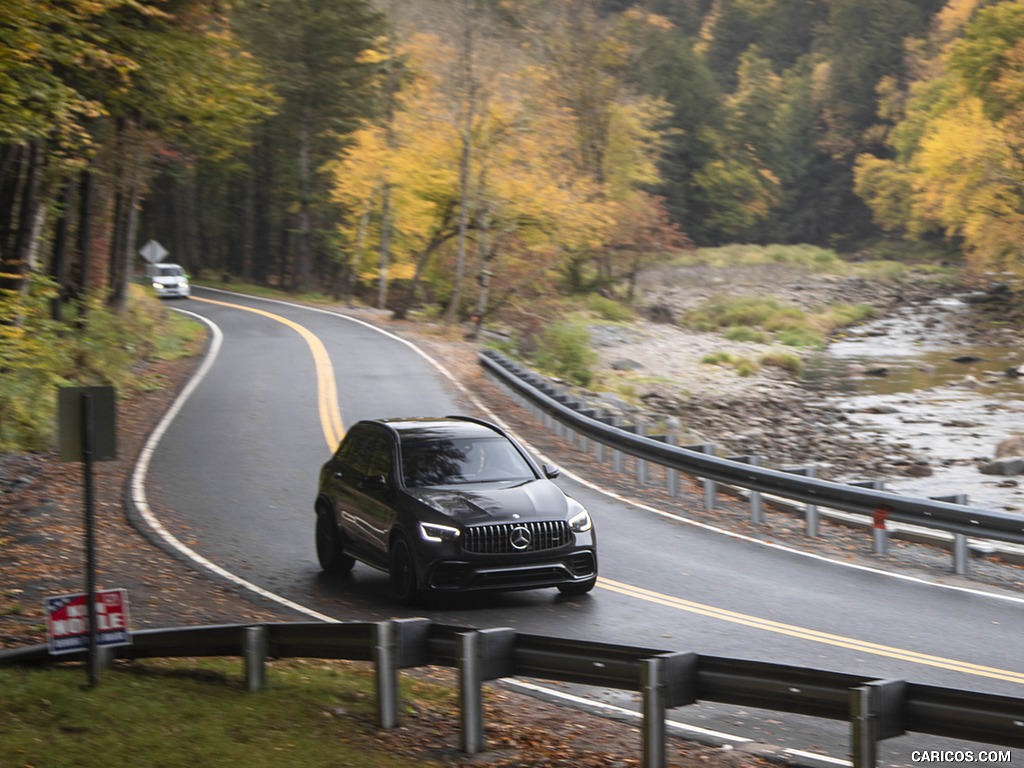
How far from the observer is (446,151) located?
43750 mm

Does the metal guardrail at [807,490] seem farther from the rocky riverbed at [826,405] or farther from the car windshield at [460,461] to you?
the car windshield at [460,461]

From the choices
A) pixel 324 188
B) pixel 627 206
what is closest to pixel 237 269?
pixel 324 188

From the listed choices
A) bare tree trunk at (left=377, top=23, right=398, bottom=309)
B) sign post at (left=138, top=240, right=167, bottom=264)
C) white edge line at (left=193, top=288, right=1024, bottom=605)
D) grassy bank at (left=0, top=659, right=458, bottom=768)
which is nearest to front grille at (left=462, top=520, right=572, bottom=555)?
grassy bank at (left=0, top=659, right=458, bottom=768)

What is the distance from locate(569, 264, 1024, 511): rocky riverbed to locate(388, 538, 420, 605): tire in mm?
12218

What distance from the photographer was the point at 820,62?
424 feet

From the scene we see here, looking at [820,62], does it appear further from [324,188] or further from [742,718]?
[742,718]

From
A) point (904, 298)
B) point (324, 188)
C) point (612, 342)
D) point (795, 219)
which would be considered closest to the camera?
point (612, 342)

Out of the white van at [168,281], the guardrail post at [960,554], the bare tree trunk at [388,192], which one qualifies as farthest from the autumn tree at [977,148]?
the guardrail post at [960,554]

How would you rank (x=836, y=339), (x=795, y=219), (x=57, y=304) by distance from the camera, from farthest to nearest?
(x=795, y=219) < (x=836, y=339) < (x=57, y=304)

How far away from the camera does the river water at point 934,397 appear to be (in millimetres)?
25531

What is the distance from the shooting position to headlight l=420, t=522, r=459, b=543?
11.6 meters

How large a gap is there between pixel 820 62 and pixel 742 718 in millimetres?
129461

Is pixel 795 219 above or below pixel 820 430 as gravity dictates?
above

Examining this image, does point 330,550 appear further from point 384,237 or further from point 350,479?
point 384,237
